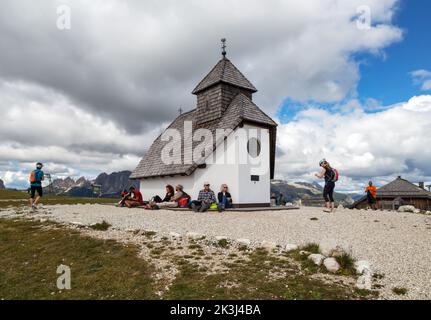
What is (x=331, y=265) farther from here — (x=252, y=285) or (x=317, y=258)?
(x=252, y=285)

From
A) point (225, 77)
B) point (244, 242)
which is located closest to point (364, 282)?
point (244, 242)

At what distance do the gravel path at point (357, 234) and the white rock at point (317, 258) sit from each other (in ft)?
1.69

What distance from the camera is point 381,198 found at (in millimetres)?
42406

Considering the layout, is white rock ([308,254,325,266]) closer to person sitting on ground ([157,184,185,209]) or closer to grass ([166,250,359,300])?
grass ([166,250,359,300])

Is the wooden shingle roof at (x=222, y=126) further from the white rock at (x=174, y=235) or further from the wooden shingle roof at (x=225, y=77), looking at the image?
the white rock at (x=174, y=235)

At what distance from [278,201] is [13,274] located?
937 inches

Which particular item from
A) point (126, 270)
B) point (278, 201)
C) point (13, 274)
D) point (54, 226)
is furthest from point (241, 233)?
point (278, 201)

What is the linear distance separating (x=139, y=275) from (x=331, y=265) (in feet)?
14.7

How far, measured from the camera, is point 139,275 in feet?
22.4

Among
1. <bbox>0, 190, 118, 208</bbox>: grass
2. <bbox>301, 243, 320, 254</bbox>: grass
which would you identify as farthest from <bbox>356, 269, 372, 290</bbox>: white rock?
<bbox>0, 190, 118, 208</bbox>: grass

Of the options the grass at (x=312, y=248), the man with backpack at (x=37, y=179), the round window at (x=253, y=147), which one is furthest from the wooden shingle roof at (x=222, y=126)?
the grass at (x=312, y=248)

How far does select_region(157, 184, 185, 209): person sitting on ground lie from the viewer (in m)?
19.5

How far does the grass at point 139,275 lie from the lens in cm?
584
